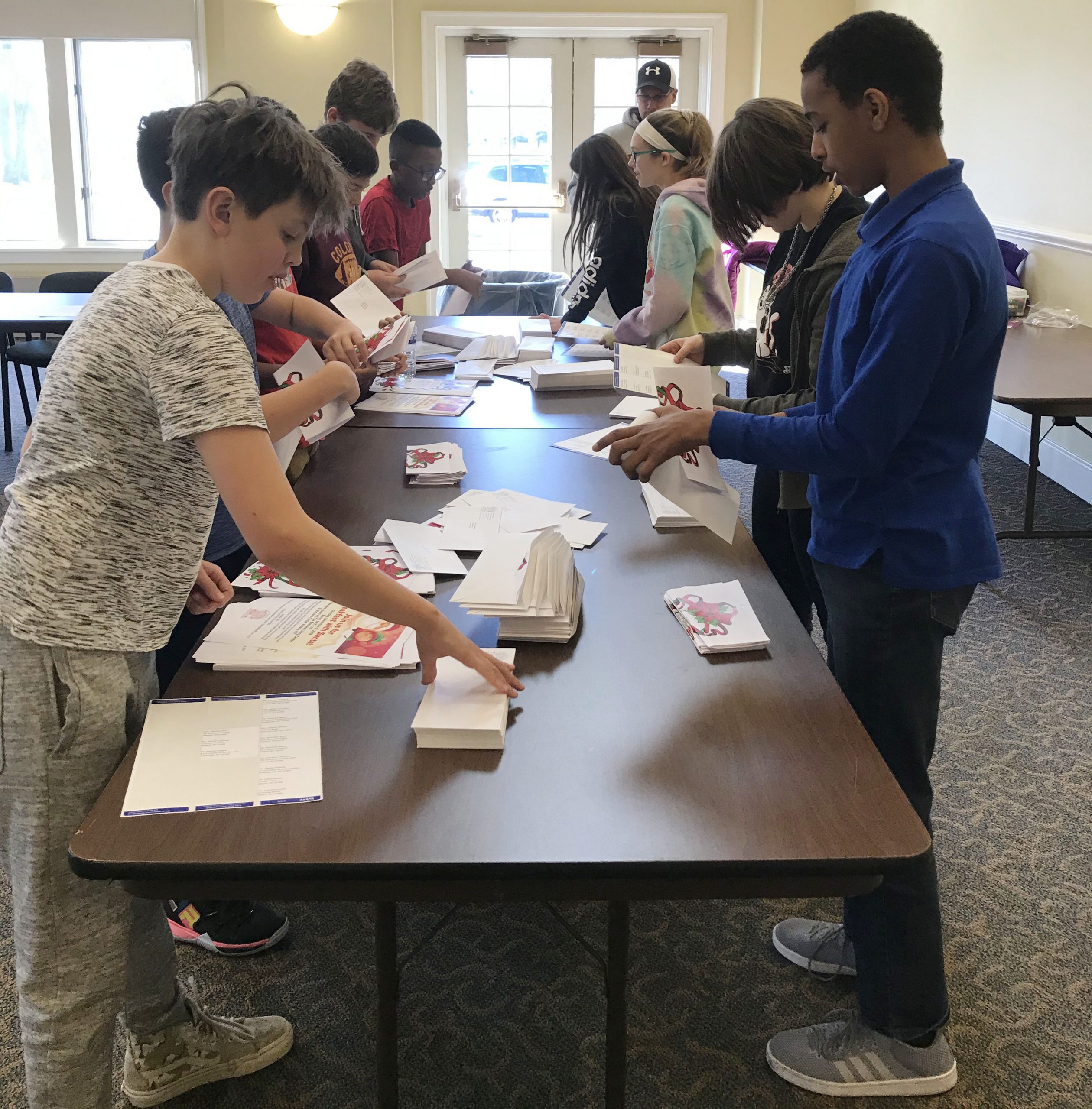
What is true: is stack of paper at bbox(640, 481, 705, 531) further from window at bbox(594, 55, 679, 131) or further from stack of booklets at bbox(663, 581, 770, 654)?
window at bbox(594, 55, 679, 131)

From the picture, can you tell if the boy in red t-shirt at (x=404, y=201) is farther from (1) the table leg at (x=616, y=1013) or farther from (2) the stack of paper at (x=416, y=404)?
(1) the table leg at (x=616, y=1013)

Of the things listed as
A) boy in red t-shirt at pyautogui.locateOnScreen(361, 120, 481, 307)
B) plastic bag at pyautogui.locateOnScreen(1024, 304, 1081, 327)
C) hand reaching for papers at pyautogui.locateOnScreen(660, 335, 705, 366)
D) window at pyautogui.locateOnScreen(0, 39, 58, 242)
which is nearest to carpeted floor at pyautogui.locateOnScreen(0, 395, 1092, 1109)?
hand reaching for papers at pyautogui.locateOnScreen(660, 335, 705, 366)

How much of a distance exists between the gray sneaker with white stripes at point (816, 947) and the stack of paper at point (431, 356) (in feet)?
7.24

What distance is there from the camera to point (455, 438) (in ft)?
8.64

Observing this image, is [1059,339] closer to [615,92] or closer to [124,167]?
[615,92]

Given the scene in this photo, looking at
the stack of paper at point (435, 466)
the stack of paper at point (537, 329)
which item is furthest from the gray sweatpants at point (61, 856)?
the stack of paper at point (537, 329)

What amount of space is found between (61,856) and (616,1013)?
2.36ft

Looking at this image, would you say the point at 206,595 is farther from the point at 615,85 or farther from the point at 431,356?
the point at 615,85

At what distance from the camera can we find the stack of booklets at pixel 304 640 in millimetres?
1429

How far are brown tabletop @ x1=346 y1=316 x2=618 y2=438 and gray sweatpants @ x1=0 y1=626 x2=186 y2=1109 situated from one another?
62.6 inches

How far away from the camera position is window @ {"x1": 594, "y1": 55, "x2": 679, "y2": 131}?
7203 mm

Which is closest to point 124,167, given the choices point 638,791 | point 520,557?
point 520,557

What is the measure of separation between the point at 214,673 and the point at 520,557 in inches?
19.5

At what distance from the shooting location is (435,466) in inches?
90.3
